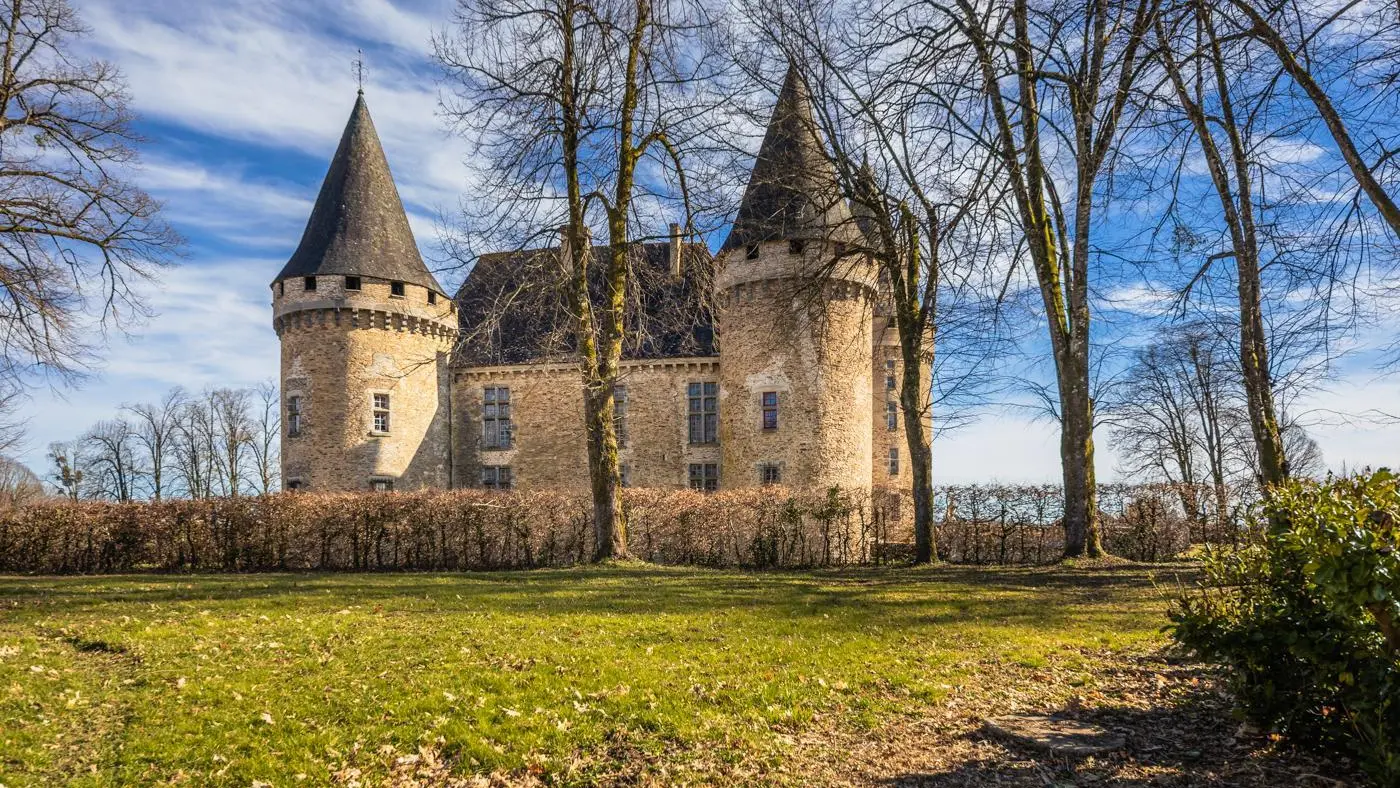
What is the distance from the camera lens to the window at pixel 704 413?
25.8m

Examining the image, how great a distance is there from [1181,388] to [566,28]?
26.6 metres

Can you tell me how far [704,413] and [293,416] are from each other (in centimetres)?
1311

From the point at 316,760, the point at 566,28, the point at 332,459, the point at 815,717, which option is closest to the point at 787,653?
the point at 815,717

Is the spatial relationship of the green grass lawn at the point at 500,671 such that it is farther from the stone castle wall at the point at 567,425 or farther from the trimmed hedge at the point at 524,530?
the stone castle wall at the point at 567,425

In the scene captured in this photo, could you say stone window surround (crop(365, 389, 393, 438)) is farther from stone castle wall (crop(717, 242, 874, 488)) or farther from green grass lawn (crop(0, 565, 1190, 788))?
green grass lawn (crop(0, 565, 1190, 788))

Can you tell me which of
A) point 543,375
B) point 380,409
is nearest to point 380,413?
point 380,409

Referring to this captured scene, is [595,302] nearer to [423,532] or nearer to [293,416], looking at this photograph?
[293,416]

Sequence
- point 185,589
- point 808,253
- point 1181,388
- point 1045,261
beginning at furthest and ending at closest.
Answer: point 1181,388 < point 808,253 < point 1045,261 < point 185,589

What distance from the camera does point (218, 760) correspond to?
469 cm

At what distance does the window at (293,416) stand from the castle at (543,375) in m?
0.05

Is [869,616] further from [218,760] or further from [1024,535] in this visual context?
[1024,535]

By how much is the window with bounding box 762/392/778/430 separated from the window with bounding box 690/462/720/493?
10.6 feet

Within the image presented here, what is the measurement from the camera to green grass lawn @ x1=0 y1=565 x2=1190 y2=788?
4.85m

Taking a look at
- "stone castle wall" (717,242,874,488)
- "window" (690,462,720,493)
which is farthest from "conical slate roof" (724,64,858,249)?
"window" (690,462,720,493)
